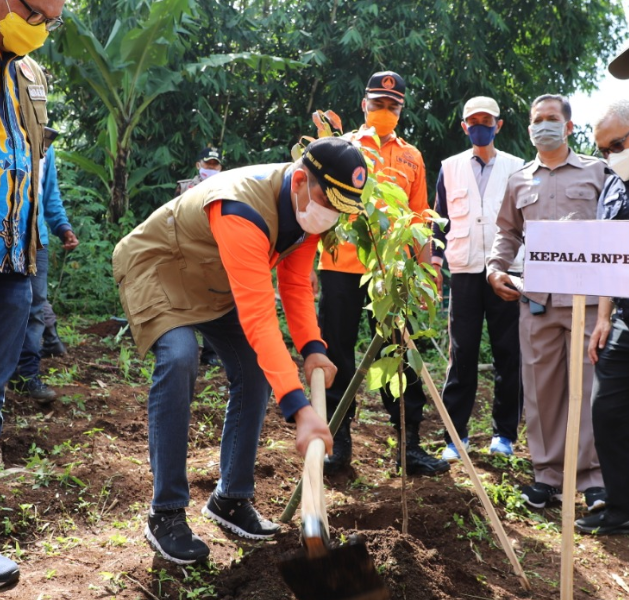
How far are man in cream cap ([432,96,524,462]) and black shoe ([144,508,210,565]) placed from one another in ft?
6.69

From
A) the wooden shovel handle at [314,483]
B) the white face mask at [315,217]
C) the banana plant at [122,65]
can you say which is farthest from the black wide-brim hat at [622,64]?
the banana plant at [122,65]

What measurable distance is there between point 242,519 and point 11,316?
4.16 feet

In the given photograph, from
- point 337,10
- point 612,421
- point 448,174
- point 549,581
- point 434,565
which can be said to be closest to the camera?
point 434,565

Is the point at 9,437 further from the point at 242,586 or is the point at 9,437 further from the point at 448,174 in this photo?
the point at 448,174

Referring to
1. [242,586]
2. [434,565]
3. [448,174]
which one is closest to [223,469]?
[242,586]

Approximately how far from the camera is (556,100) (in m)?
4.09

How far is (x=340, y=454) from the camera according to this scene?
13.3 ft

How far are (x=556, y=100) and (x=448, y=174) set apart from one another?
0.84m

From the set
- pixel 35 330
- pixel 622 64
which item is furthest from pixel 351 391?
pixel 35 330

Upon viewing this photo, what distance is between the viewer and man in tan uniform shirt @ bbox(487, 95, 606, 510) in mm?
3891

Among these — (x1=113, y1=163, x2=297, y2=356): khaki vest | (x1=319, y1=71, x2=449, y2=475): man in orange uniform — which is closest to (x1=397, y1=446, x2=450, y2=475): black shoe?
(x1=319, y1=71, x2=449, y2=475): man in orange uniform

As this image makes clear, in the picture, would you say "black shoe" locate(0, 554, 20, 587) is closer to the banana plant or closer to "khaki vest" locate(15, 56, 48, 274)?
"khaki vest" locate(15, 56, 48, 274)

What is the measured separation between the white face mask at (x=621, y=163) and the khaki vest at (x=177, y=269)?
1.72 meters

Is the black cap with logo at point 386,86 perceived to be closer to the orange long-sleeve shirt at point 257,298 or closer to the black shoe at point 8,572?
the orange long-sleeve shirt at point 257,298
